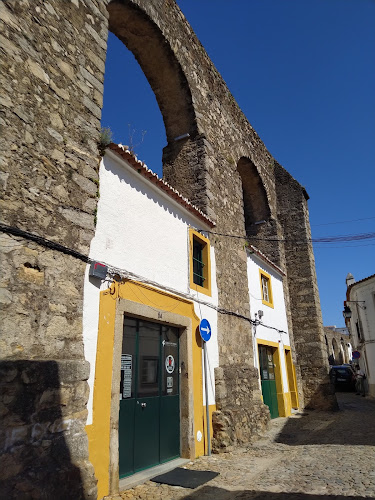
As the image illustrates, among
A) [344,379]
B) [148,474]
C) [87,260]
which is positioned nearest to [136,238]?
[87,260]

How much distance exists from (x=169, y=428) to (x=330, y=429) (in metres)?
4.87

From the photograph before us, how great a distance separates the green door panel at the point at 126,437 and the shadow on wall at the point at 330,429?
11.9 feet

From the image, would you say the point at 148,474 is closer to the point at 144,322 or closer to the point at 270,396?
the point at 144,322

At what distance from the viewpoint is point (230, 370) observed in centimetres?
725

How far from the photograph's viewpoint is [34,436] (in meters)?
3.21

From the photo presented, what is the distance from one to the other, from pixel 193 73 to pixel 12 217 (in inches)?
269

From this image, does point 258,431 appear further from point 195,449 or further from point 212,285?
point 212,285

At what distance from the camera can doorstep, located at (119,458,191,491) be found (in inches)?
171

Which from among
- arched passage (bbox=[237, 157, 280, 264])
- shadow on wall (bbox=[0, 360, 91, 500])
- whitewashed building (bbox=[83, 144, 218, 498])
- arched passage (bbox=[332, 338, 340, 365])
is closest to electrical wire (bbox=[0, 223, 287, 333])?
whitewashed building (bbox=[83, 144, 218, 498])

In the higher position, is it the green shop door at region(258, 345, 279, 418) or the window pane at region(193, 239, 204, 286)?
the window pane at region(193, 239, 204, 286)

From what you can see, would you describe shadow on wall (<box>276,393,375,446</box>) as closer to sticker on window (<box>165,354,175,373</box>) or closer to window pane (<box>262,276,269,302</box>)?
sticker on window (<box>165,354,175,373</box>)

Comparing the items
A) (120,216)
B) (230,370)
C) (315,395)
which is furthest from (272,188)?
(120,216)

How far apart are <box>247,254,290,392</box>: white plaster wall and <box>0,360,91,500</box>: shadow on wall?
623 centimetres

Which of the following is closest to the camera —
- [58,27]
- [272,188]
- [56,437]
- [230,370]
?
[56,437]
